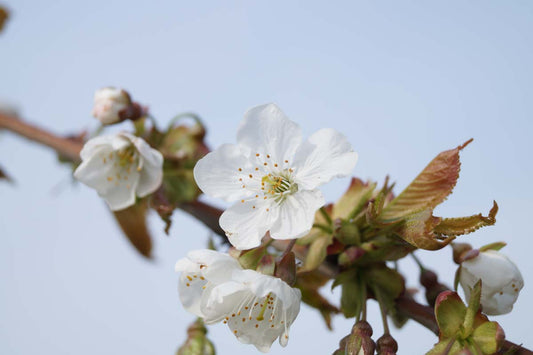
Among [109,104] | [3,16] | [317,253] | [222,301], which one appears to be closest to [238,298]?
[222,301]

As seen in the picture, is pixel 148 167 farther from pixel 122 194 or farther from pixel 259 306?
pixel 259 306

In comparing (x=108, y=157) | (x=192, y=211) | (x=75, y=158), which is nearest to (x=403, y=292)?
(x=192, y=211)

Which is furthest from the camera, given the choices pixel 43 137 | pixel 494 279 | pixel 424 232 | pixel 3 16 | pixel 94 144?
pixel 3 16

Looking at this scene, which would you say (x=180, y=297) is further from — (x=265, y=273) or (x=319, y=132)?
(x=319, y=132)

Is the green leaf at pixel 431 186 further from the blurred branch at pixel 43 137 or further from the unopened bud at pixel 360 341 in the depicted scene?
the blurred branch at pixel 43 137

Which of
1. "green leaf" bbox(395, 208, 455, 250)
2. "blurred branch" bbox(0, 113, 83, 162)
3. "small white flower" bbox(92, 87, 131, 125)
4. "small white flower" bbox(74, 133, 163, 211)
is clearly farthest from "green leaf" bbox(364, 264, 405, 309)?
"blurred branch" bbox(0, 113, 83, 162)

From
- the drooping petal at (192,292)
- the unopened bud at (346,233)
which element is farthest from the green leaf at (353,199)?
the drooping petal at (192,292)

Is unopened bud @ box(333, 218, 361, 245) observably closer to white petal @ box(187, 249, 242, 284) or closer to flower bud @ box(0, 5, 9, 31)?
white petal @ box(187, 249, 242, 284)
